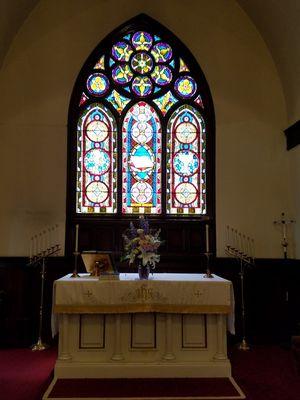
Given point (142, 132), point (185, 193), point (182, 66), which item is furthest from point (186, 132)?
point (182, 66)

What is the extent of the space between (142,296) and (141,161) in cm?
326

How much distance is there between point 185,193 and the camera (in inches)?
303

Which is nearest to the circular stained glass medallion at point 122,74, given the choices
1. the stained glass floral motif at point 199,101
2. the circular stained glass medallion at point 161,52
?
the circular stained glass medallion at point 161,52

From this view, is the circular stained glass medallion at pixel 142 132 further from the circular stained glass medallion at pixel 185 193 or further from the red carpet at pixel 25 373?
the red carpet at pixel 25 373

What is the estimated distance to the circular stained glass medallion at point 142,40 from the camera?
8.04 m

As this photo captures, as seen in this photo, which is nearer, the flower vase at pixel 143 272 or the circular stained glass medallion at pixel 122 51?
the flower vase at pixel 143 272

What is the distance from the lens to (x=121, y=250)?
7.38m

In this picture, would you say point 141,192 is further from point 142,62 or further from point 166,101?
point 142,62

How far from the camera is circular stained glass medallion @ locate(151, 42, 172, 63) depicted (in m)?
8.02

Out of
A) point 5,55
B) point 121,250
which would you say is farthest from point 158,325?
point 5,55

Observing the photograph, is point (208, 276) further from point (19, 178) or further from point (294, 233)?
point (19, 178)

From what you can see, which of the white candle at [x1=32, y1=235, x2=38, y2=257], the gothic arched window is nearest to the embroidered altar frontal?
the white candle at [x1=32, y1=235, x2=38, y2=257]

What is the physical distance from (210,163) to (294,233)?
77.8 inches

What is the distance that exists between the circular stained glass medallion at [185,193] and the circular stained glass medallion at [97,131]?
1735mm
